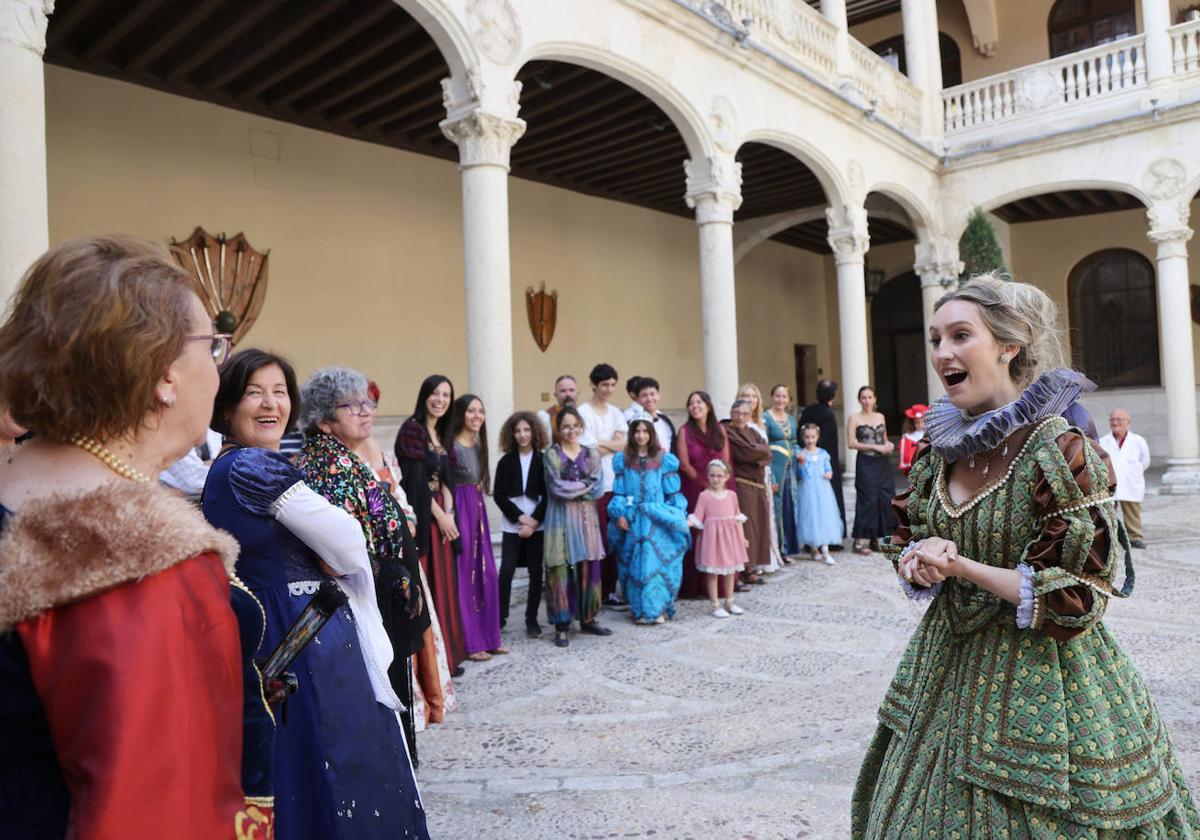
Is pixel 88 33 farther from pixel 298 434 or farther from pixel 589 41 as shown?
pixel 298 434

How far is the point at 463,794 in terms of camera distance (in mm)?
3225

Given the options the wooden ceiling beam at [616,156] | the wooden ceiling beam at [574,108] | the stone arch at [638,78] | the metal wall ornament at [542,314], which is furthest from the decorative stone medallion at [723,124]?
the metal wall ornament at [542,314]

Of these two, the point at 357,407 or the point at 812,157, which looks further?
the point at 812,157

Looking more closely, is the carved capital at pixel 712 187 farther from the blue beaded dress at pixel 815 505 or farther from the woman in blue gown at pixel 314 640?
the woman in blue gown at pixel 314 640

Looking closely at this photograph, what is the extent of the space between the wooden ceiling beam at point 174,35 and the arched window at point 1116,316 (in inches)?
583

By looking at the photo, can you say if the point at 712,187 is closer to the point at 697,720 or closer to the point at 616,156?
the point at 616,156

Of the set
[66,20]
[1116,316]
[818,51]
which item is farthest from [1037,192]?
[66,20]

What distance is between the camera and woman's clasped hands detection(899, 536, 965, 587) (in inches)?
66.4

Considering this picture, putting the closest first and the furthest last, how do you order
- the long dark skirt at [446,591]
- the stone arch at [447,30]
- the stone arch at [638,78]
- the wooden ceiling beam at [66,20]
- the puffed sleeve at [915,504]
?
1. the puffed sleeve at [915,504]
2. the long dark skirt at [446,591]
3. the stone arch at [447,30]
4. the wooden ceiling beam at [66,20]
5. the stone arch at [638,78]

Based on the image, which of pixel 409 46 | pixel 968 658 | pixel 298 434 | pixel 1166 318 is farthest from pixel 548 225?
pixel 968 658

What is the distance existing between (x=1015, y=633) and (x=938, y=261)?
13241 millimetres

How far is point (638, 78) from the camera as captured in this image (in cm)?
855

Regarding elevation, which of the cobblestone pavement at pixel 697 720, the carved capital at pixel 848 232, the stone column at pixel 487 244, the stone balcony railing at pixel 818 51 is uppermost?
the stone balcony railing at pixel 818 51

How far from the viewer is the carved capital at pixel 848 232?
38.9 feet
